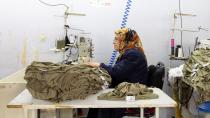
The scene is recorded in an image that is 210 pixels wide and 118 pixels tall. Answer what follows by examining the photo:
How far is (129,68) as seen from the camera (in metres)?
2.95

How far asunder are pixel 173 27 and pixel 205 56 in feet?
3.72

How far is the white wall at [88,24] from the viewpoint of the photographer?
391 cm

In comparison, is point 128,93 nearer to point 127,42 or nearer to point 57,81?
point 57,81

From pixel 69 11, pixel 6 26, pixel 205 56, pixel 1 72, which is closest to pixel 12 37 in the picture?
pixel 6 26

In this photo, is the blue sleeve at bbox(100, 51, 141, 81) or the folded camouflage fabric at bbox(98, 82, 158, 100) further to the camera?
the blue sleeve at bbox(100, 51, 141, 81)

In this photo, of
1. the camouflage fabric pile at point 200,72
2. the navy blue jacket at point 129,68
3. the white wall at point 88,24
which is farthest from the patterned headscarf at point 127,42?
the white wall at point 88,24

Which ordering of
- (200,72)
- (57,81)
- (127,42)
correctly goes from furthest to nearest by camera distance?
(127,42)
(200,72)
(57,81)

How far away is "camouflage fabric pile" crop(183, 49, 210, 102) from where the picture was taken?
261cm

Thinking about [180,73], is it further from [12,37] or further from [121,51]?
[12,37]

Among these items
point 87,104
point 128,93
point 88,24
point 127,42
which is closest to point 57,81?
point 87,104

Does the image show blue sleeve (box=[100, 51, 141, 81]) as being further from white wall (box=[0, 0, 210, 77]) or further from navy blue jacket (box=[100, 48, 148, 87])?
white wall (box=[0, 0, 210, 77])

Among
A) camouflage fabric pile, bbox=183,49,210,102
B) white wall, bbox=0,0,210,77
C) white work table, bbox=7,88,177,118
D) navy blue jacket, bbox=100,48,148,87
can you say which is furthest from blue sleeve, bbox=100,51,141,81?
white wall, bbox=0,0,210,77

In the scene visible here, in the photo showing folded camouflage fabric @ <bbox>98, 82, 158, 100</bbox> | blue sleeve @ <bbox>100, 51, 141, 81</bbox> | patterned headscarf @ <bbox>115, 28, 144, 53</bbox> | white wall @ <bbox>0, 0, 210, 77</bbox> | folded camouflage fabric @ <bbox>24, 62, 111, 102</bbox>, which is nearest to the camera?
folded camouflage fabric @ <bbox>24, 62, 111, 102</bbox>

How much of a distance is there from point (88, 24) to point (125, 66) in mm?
1193
